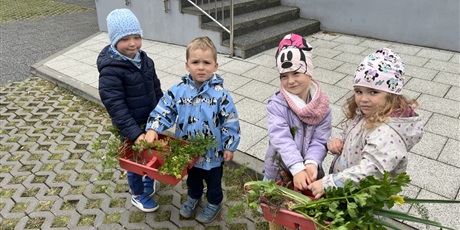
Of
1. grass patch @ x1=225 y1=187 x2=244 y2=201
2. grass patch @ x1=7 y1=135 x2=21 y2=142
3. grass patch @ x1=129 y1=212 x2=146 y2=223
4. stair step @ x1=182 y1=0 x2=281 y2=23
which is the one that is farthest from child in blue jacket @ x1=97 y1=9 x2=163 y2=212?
stair step @ x1=182 y1=0 x2=281 y2=23

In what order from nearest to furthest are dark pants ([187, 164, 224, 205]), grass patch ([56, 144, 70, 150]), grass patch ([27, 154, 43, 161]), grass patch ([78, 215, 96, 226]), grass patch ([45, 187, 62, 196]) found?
dark pants ([187, 164, 224, 205])
grass patch ([78, 215, 96, 226])
grass patch ([45, 187, 62, 196])
grass patch ([27, 154, 43, 161])
grass patch ([56, 144, 70, 150])

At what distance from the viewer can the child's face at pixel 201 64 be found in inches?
86.7

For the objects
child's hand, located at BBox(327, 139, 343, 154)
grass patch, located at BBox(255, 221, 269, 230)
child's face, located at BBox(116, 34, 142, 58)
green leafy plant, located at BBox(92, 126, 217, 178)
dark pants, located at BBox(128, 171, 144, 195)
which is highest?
child's face, located at BBox(116, 34, 142, 58)

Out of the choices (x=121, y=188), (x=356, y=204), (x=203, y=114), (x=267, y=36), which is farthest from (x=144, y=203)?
(x=267, y=36)

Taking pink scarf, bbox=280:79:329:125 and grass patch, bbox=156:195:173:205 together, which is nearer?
pink scarf, bbox=280:79:329:125

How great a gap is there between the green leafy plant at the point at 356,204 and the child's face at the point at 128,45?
54.6 inches

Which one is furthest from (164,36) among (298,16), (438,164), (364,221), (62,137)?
(364,221)

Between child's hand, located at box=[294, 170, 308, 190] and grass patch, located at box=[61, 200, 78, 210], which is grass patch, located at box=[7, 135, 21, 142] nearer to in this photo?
grass patch, located at box=[61, 200, 78, 210]

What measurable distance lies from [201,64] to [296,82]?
64 cm

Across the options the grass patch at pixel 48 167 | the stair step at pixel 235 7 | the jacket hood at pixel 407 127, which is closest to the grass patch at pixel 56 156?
the grass patch at pixel 48 167

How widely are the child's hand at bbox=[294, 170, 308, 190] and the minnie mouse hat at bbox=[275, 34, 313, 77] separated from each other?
0.55 meters

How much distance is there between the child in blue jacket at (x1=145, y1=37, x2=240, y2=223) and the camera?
87.7 inches

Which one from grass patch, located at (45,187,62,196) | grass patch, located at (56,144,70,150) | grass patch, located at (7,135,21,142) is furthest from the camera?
grass patch, located at (7,135,21,142)

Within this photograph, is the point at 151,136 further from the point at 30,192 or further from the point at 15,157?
the point at 15,157
